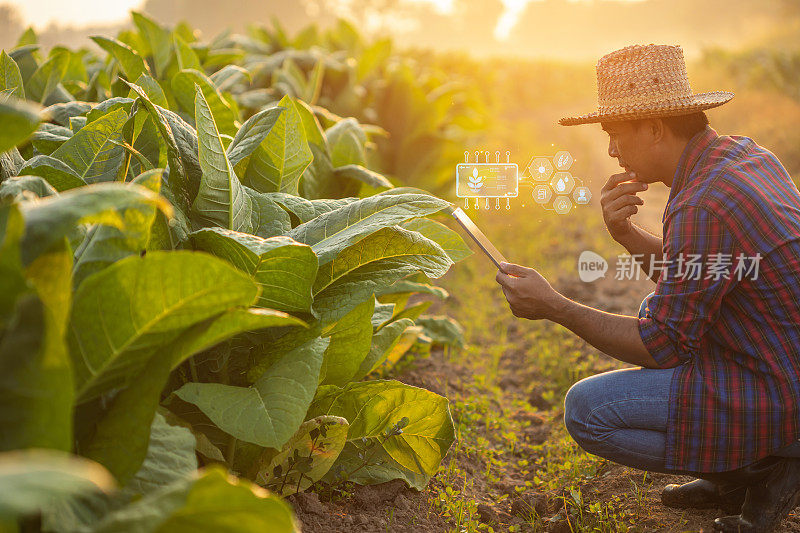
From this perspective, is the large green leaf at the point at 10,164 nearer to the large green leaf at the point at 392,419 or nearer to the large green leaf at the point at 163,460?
the large green leaf at the point at 163,460

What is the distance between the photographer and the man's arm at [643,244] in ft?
9.40

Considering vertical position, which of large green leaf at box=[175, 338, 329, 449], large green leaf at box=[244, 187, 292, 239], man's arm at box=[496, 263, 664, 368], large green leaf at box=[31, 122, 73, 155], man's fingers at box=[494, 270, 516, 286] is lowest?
large green leaf at box=[175, 338, 329, 449]

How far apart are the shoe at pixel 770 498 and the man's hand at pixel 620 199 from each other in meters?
0.98

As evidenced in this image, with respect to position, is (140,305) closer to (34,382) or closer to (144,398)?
(144,398)

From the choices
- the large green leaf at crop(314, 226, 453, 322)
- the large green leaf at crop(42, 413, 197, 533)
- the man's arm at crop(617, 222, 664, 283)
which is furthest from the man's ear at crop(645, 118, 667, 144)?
the large green leaf at crop(42, 413, 197, 533)

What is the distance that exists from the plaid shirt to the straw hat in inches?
5.5

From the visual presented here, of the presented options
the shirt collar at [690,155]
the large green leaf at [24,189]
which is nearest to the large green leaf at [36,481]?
the large green leaf at [24,189]

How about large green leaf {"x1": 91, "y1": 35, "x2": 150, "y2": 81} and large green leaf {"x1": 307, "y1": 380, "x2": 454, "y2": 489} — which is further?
large green leaf {"x1": 91, "y1": 35, "x2": 150, "y2": 81}

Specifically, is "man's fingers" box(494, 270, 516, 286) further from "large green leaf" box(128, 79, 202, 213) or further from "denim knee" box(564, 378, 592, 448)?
"large green leaf" box(128, 79, 202, 213)

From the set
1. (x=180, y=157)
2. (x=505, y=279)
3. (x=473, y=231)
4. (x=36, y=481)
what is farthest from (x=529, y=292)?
(x=36, y=481)

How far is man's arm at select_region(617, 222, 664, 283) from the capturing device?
2865mm

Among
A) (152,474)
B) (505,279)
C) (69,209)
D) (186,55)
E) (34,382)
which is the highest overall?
(186,55)

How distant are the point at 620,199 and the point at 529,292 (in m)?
0.56

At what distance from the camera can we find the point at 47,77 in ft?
10.6
